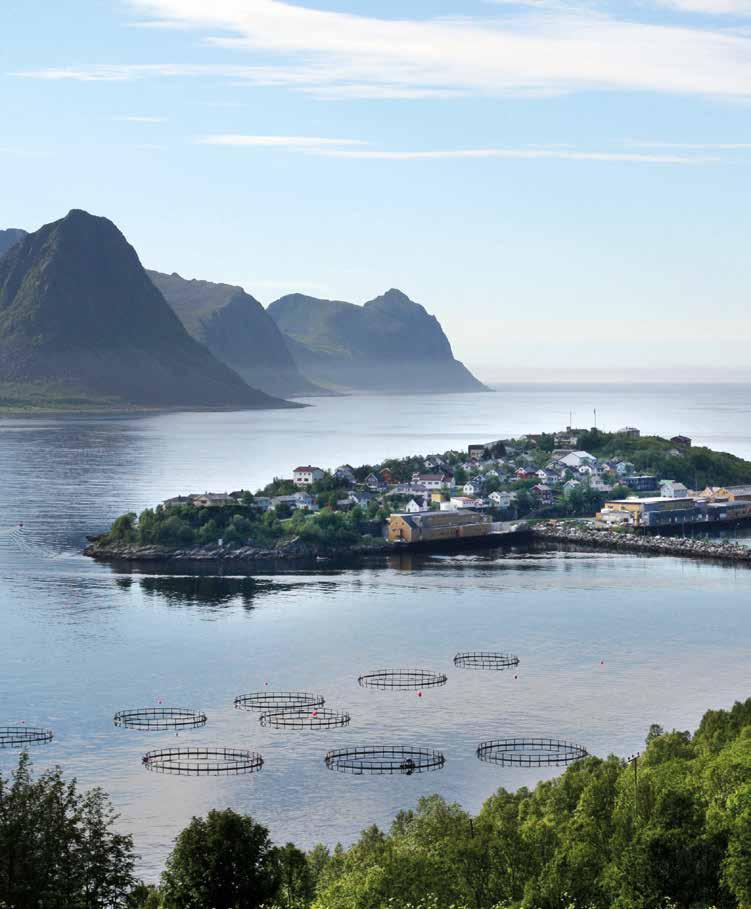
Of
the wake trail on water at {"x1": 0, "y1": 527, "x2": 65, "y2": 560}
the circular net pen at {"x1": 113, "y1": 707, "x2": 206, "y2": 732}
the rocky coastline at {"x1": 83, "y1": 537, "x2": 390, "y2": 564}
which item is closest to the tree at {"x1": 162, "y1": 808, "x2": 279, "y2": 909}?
the circular net pen at {"x1": 113, "y1": 707, "x2": 206, "y2": 732}

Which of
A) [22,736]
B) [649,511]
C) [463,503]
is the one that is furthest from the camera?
[463,503]

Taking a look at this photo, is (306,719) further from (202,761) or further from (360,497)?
(360,497)

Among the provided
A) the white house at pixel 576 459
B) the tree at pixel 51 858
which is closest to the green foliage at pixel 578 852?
the tree at pixel 51 858

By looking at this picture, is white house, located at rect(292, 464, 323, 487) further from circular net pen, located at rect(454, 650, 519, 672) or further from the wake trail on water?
circular net pen, located at rect(454, 650, 519, 672)

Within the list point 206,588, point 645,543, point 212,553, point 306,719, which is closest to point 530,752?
point 306,719

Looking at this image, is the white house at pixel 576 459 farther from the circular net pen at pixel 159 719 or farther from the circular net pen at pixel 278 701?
the circular net pen at pixel 159 719
